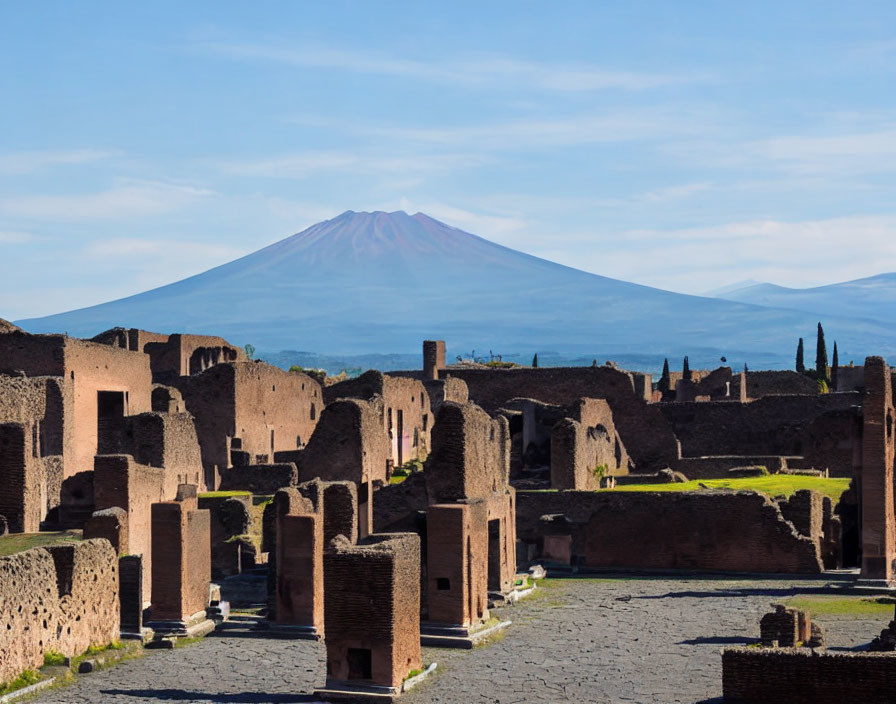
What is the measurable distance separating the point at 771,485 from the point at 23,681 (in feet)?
91.7

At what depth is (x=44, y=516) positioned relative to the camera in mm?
35938

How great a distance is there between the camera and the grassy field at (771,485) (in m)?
46.5

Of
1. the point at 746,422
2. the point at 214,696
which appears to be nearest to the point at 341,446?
the point at 214,696

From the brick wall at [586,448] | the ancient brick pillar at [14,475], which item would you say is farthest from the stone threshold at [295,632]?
the brick wall at [586,448]

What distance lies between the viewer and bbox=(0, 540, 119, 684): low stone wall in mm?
24719

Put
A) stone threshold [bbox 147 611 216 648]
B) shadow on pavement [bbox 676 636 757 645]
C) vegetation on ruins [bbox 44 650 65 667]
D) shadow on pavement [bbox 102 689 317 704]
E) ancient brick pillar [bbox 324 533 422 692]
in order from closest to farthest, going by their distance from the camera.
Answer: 1. shadow on pavement [bbox 102 689 317 704]
2. ancient brick pillar [bbox 324 533 422 692]
3. vegetation on ruins [bbox 44 650 65 667]
4. shadow on pavement [bbox 676 636 757 645]
5. stone threshold [bbox 147 611 216 648]

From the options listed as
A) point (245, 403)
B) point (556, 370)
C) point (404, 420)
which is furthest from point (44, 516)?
point (556, 370)

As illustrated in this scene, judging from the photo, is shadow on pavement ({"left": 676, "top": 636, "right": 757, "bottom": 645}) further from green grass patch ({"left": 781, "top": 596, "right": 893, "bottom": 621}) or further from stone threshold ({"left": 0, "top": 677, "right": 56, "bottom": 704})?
stone threshold ({"left": 0, "top": 677, "right": 56, "bottom": 704})

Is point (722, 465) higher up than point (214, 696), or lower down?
higher up

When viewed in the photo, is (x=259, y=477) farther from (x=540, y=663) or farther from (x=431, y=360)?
(x=431, y=360)

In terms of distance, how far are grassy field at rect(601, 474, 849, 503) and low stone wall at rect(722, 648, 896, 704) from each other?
2266 cm

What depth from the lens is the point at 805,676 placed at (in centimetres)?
2200

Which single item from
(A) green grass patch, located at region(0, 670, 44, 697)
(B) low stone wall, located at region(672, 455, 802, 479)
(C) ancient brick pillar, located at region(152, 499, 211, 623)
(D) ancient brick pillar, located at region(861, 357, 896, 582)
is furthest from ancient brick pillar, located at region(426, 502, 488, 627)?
(B) low stone wall, located at region(672, 455, 802, 479)

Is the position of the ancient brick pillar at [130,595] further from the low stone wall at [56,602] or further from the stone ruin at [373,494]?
the low stone wall at [56,602]
